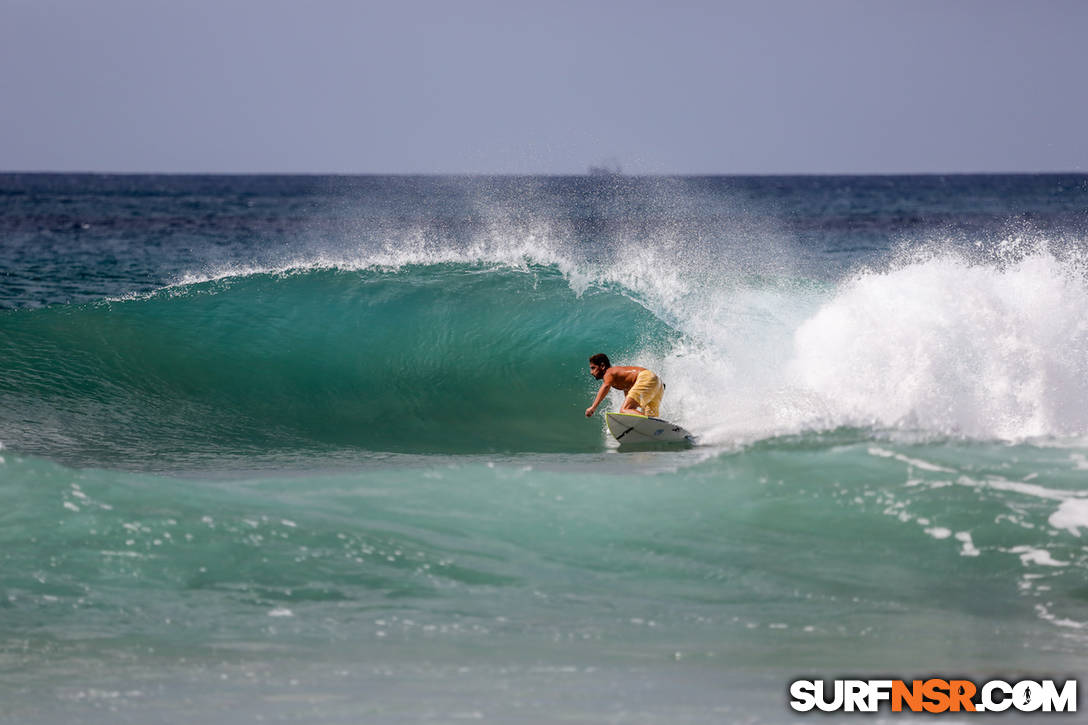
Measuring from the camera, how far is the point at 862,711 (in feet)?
14.8

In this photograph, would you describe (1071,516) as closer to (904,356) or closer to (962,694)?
(962,694)

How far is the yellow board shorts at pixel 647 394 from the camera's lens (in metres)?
9.98

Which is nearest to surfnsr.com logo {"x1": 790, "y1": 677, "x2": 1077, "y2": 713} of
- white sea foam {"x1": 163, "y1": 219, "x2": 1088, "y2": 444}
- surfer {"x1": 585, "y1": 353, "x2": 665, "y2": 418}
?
white sea foam {"x1": 163, "y1": 219, "x2": 1088, "y2": 444}

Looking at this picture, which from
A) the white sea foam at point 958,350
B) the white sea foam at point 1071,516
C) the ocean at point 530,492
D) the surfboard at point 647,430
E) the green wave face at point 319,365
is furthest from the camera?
the green wave face at point 319,365

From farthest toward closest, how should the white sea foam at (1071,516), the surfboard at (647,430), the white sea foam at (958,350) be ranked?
the surfboard at (647,430), the white sea foam at (958,350), the white sea foam at (1071,516)

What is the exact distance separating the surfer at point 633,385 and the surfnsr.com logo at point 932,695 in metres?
5.23

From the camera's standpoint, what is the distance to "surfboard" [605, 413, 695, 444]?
9.80 metres

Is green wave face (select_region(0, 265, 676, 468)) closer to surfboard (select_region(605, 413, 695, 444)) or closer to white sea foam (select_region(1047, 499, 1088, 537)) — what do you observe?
surfboard (select_region(605, 413, 695, 444))

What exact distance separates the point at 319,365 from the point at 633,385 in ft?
16.4

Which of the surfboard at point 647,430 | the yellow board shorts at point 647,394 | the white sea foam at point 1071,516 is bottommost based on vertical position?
the white sea foam at point 1071,516

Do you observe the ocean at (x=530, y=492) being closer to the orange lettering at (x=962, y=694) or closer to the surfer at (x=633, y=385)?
the orange lettering at (x=962, y=694)

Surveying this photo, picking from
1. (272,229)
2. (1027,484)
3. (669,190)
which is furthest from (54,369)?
(669,190)

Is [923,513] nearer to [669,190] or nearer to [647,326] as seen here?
[647,326]

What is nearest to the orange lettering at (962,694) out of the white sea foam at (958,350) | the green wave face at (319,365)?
the white sea foam at (958,350)
